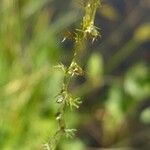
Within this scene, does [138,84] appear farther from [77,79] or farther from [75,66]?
[75,66]

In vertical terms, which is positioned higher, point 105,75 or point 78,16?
point 78,16

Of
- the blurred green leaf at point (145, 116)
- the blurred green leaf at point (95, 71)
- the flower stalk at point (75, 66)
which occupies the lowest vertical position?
the flower stalk at point (75, 66)

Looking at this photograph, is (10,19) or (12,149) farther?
(10,19)

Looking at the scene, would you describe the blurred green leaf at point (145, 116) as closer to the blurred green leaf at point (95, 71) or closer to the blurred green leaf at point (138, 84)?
the blurred green leaf at point (138, 84)

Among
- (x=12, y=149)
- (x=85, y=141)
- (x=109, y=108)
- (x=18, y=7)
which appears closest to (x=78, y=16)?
(x=18, y=7)

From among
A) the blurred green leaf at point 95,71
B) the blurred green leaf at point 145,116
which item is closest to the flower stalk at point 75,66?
the blurred green leaf at point 95,71

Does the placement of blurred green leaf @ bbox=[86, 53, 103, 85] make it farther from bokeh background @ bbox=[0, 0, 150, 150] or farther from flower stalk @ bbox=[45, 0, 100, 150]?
flower stalk @ bbox=[45, 0, 100, 150]

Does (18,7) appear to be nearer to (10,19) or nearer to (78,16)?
(10,19)

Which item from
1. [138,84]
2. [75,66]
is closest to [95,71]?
[138,84]
